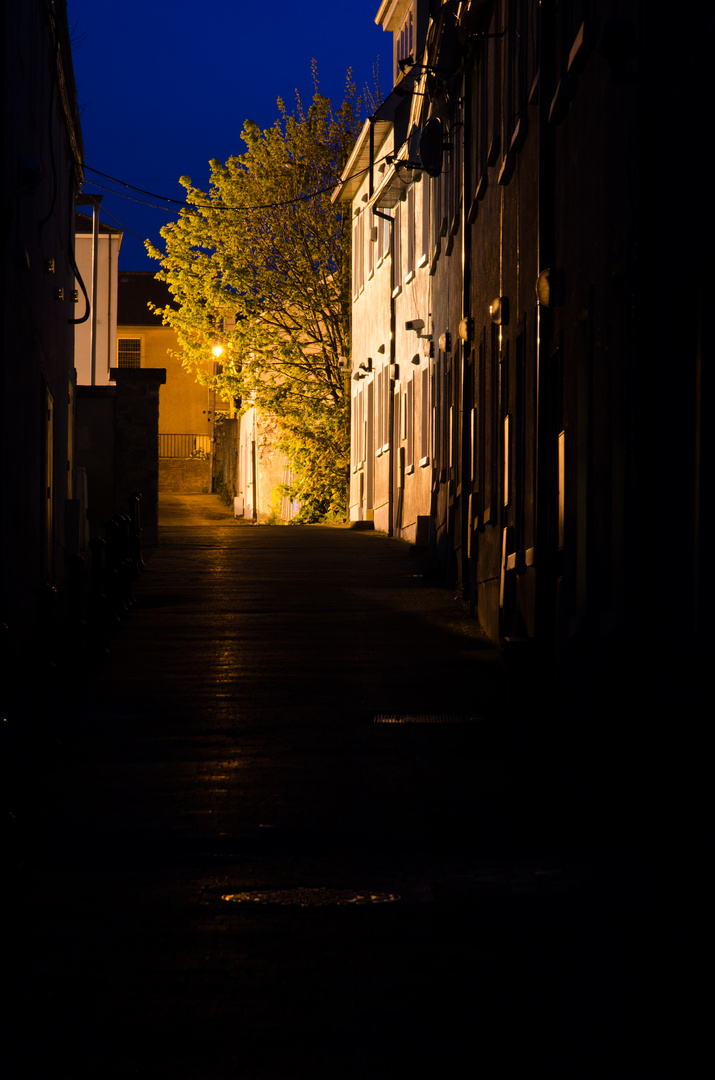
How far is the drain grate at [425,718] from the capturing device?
31.5ft

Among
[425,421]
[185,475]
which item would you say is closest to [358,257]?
[425,421]

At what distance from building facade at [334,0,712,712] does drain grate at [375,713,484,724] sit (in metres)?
0.64

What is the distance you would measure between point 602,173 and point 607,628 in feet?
8.65

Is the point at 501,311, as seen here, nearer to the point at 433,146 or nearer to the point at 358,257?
the point at 433,146

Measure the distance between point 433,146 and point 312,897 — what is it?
1541 cm

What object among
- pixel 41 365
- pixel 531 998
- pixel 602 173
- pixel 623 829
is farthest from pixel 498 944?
pixel 41 365

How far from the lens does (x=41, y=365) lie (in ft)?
47.0

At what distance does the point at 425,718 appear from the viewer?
971 cm

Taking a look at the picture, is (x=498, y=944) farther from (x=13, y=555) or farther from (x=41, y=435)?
(x=41, y=435)

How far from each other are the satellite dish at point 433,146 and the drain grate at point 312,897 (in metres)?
15.2

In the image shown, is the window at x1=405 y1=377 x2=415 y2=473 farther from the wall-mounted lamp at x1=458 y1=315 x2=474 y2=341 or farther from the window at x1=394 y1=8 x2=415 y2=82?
the wall-mounted lamp at x1=458 y1=315 x2=474 y2=341

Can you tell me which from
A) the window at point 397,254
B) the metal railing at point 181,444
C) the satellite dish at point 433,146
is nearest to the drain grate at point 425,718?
the satellite dish at point 433,146

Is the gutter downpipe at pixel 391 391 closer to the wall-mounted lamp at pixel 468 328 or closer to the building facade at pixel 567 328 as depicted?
the building facade at pixel 567 328

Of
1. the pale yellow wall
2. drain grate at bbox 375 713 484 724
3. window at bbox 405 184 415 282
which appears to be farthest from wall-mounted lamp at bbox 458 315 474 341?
the pale yellow wall
